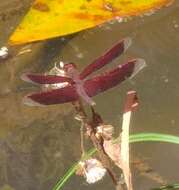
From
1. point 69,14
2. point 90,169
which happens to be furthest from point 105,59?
point 69,14

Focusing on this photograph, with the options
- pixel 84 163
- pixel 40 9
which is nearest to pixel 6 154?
pixel 40 9

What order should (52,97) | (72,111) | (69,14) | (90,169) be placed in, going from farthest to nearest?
(69,14) → (72,111) → (90,169) → (52,97)

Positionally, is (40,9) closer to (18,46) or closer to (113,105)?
(18,46)

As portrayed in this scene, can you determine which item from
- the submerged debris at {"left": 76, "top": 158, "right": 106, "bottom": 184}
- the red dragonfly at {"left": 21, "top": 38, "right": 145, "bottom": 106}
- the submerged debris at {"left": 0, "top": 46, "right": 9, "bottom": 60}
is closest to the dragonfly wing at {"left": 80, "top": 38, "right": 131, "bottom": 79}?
the red dragonfly at {"left": 21, "top": 38, "right": 145, "bottom": 106}

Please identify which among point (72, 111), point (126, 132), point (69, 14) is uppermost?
point (126, 132)

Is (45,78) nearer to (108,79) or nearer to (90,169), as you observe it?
(108,79)

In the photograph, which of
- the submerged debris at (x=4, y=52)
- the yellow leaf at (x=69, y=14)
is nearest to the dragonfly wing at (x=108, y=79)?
the yellow leaf at (x=69, y=14)
